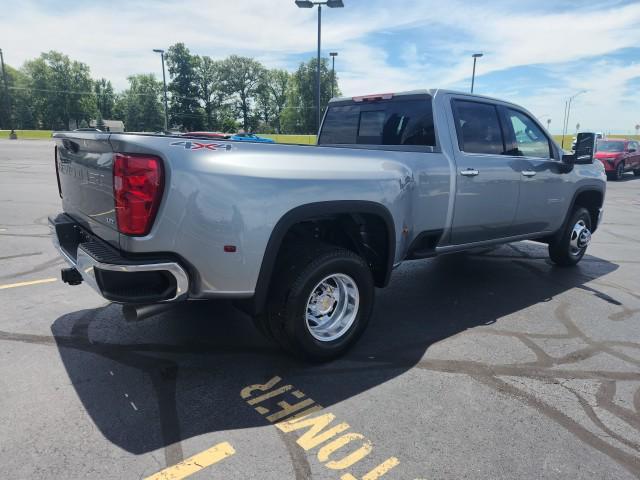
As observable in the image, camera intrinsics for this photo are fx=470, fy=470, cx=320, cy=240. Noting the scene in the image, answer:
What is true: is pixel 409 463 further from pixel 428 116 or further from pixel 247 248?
pixel 428 116

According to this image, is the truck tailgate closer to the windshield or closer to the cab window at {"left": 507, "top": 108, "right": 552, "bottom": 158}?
the cab window at {"left": 507, "top": 108, "right": 552, "bottom": 158}

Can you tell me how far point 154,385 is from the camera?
9.76 feet

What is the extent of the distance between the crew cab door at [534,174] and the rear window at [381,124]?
110cm

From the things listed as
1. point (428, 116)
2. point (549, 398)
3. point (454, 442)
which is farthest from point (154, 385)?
point (428, 116)

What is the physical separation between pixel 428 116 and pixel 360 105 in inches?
37.3

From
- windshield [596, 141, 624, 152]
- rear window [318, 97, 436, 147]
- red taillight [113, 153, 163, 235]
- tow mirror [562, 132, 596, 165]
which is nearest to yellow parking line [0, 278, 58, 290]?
red taillight [113, 153, 163, 235]

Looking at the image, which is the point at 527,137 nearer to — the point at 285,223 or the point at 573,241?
the point at 573,241

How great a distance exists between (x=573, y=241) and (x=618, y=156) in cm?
1704

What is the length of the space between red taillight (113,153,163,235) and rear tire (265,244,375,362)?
3.12 ft

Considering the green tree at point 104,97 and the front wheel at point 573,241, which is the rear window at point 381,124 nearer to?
the front wheel at point 573,241

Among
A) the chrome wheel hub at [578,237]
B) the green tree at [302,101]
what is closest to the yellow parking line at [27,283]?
the chrome wheel hub at [578,237]

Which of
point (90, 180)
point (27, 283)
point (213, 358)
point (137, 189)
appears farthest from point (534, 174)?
point (27, 283)

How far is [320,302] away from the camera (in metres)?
3.33

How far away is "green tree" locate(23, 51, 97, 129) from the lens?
87.2 metres
